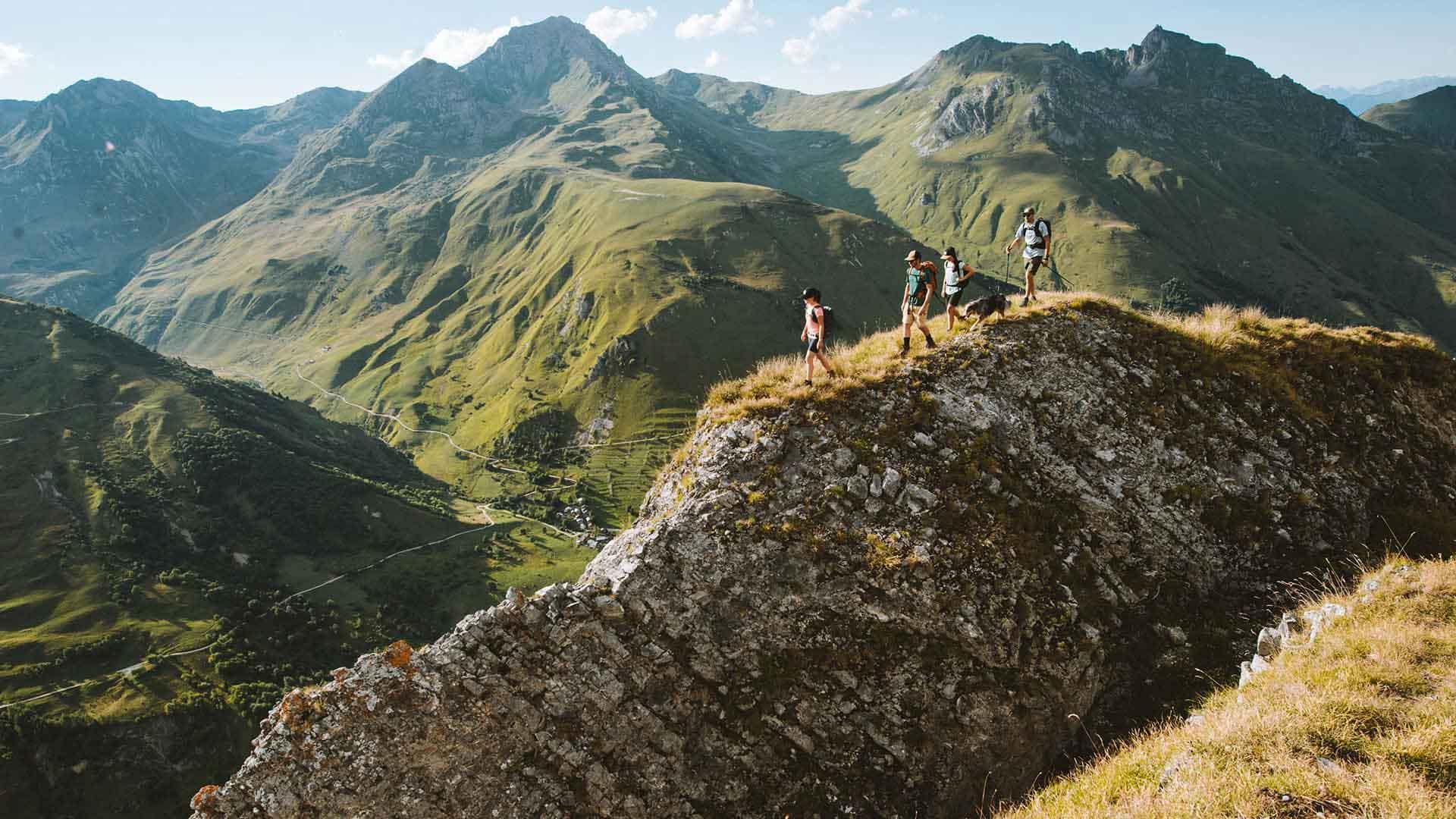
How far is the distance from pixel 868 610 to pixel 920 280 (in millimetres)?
8366

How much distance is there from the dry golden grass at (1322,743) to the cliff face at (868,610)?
205 cm

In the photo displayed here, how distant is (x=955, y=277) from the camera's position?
1670 centimetres

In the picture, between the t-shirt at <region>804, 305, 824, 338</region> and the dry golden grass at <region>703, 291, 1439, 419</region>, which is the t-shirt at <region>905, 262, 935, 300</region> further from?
the t-shirt at <region>804, 305, 824, 338</region>

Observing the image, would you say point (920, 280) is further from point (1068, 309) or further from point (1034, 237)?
point (1034, 237)

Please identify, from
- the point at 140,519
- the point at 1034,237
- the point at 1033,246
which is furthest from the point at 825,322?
the point at 140,519

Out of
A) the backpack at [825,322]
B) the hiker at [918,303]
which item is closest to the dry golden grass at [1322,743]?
the hiker at [918,303]

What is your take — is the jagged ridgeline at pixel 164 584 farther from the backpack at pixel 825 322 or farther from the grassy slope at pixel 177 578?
the backpack at pixel 825 322

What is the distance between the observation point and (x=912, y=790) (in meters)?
10.1

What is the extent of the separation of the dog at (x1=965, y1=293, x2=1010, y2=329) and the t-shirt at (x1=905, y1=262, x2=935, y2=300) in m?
1.79

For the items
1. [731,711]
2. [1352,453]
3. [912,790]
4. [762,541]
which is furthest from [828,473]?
[1352,453]

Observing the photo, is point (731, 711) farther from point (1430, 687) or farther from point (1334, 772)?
point (1430, 687)

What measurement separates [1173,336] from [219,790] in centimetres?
2213

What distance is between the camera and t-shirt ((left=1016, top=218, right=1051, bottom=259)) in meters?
18.4

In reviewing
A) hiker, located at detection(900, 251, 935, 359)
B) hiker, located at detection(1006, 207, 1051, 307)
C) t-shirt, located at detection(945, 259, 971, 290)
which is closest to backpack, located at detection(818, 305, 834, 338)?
hiker, located at detection(900, 251, 935, 359)
